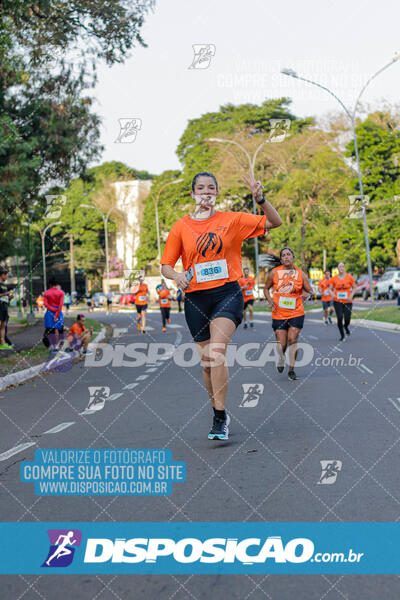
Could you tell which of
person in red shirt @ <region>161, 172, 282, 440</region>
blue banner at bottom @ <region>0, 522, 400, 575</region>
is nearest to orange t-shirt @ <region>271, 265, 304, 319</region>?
person in red shirt @ <region>161, 172, 282, 440</region>

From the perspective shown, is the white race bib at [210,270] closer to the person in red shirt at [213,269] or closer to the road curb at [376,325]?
the person in red shirt at [213,269]

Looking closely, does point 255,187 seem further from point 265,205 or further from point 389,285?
point 389,285

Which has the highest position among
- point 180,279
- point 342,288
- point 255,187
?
point 255,187

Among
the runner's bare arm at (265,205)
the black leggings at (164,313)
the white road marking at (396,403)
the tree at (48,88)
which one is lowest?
the black leggings at (164,313)

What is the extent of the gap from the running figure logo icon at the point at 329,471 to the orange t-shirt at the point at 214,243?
5.47 feet

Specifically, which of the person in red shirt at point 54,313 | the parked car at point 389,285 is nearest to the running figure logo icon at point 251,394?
the person in red shirt at point 54,313

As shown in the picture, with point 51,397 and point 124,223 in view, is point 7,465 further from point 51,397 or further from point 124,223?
point 124,223

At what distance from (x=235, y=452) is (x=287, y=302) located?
→ 16.6ft

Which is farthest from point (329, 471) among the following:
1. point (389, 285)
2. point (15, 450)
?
point (389, 285)

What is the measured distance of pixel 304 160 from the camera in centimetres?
5100

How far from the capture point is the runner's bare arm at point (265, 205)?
19.3 feet

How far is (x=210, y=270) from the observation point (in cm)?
638

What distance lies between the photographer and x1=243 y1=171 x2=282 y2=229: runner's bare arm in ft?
19.3

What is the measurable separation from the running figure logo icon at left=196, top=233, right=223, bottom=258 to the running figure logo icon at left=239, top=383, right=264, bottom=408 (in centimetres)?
260
